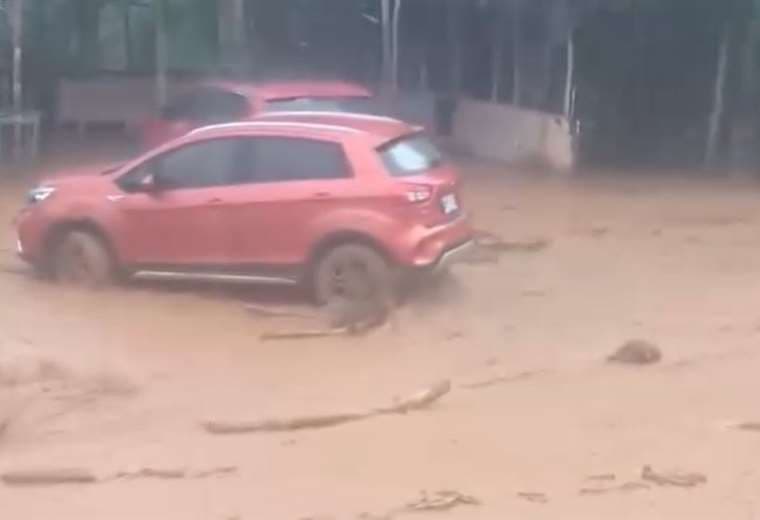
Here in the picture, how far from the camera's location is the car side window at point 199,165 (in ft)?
46.8

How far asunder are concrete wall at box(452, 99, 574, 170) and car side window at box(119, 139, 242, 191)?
36.2ft

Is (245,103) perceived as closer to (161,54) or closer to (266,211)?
(266,211)

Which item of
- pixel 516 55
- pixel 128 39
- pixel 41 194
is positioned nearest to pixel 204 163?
pixel 41 194

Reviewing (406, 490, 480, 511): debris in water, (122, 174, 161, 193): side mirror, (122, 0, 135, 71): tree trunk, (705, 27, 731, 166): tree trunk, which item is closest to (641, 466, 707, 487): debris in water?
(406, 490, 480, 511): debris in water

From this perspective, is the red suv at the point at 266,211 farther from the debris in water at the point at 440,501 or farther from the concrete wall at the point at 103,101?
the concrete wall at the point at 103,101

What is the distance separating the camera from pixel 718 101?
2583 centimetres

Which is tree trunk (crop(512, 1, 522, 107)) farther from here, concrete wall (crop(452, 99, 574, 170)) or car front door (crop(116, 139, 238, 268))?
car front door (crop(116, 139, 238, 268))

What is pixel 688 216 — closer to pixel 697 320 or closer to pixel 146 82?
pixel 697 320

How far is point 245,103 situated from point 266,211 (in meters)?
4.97

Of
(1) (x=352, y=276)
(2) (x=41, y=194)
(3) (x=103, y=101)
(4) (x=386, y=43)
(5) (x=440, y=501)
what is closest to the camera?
(5) (x=440, y=501)

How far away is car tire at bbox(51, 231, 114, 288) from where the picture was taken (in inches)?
574

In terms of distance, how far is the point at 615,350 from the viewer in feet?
41.3

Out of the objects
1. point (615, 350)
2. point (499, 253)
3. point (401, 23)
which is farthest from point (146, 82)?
point (615, 350)

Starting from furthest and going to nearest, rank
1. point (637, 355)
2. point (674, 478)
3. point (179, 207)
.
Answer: point (179, 207) → point (637, 355) → point (674, 478)
